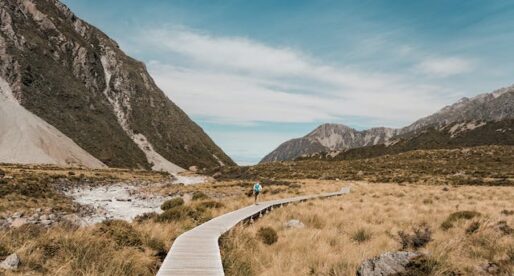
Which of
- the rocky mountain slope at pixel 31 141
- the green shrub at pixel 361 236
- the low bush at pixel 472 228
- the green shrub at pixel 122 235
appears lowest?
the green shrub at pixel 361 236

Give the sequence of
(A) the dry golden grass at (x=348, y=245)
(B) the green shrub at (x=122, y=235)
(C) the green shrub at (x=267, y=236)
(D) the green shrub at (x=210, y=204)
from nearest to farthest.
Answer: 1. (A) the dry golden grass at (x=348, y=245)
2. (B) the green shrub at (x=122, y=235)
3. (C) the green shrub at (x=267, y=236)
4. (D) the green shrub at (x=210, y=204)

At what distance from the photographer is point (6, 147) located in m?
109

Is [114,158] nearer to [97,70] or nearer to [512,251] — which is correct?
[97,70]

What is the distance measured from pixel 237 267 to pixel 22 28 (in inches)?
7050

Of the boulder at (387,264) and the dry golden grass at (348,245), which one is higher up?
the boulder at (387,264)

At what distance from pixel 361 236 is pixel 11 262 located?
11.8 m

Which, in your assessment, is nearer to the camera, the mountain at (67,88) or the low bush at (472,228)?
the low bush at (472,228)

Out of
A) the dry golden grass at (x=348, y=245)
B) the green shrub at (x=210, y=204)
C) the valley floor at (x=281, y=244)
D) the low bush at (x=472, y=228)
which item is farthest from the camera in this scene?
the green shrub at (x=210, y=204)

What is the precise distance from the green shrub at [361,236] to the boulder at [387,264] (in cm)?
628

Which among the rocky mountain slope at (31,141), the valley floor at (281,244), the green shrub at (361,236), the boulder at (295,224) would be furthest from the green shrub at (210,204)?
the rocky mountain slope at (31,141)

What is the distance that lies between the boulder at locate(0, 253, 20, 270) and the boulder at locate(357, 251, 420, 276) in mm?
7102

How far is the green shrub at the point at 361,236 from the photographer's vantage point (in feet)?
53.7

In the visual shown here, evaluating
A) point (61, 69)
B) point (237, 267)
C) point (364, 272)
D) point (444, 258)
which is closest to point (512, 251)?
point (444, 258)

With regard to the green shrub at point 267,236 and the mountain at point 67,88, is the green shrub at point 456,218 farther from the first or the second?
the mountain at point 67,88
